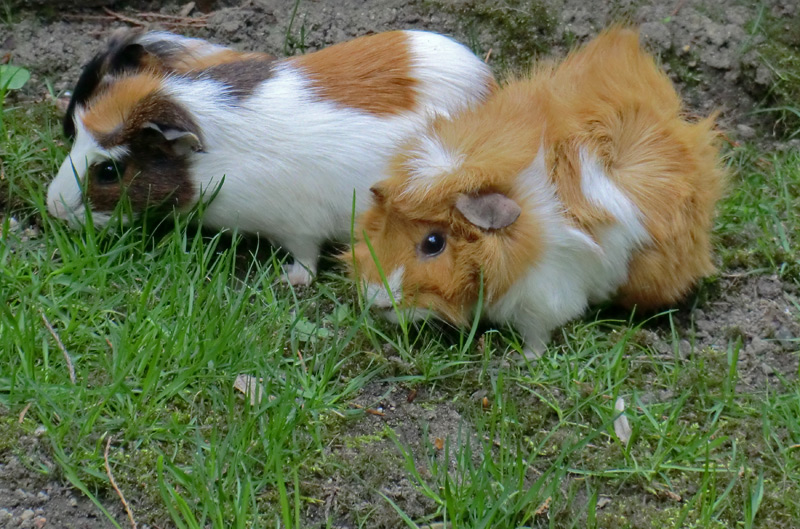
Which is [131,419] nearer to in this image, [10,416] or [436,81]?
[10,416]

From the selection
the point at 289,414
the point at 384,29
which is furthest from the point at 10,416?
the point at 384,29

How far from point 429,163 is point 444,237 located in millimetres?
232

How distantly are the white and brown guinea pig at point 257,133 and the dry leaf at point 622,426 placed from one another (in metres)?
1.10

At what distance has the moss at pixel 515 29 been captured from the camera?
376 cm

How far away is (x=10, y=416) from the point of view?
221cm

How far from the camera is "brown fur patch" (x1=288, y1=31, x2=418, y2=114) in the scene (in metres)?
2.90

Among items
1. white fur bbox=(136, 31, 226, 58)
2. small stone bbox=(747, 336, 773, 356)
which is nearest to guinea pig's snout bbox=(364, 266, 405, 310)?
small stone bbox=(747, 336, 773, 356)

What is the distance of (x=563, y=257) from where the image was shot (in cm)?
259

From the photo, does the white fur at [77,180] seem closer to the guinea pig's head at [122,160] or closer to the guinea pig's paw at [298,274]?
the guinea pig's head at [122,160]

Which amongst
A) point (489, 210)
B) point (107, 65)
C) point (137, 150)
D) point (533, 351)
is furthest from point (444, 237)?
point (107, 65)

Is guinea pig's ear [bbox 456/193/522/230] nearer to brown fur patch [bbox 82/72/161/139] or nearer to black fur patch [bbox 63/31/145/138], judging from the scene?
brown fur patch [bbox 82/72/161/139]

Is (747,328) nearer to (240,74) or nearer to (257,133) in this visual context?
(257,133)

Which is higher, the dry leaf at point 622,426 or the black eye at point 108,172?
the black eye at point 108,172

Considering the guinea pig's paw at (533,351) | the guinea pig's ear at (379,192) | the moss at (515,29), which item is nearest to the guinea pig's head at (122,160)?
the guinea pig's ear at (379,192)
